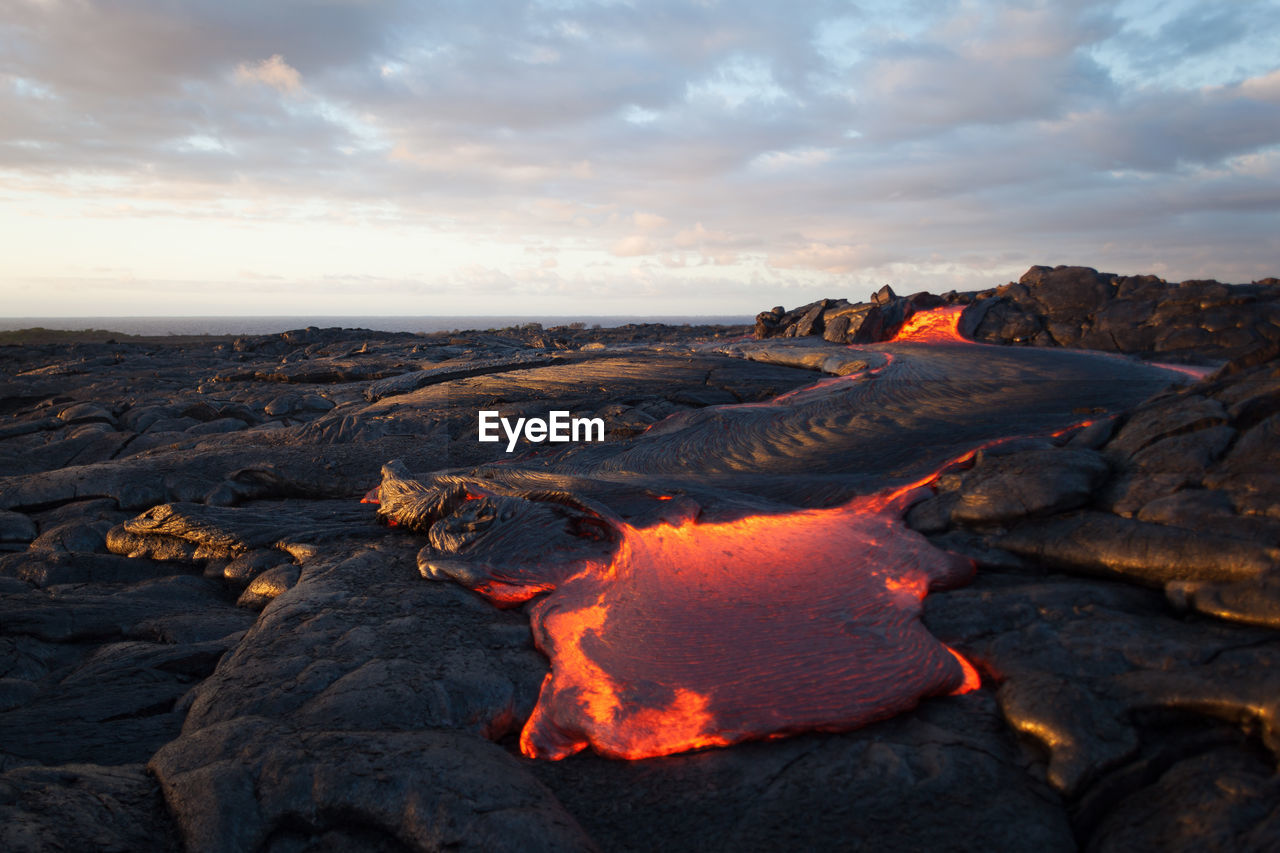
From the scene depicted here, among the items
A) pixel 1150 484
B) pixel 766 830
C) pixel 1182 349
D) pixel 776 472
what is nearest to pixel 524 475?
pixel 776 472

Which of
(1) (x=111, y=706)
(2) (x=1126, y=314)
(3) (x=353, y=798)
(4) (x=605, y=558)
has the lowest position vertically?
(1) (x=111, y=706)

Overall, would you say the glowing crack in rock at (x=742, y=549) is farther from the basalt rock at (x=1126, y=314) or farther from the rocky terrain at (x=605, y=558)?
the basalt rock at (x=1126, y=314)

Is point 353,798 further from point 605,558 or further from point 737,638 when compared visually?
point 605,558

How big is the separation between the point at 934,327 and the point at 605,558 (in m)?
8.71

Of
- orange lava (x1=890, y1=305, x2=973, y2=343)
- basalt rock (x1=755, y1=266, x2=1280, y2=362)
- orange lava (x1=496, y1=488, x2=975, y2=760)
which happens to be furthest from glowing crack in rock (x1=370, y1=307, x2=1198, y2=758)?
orange lava (x1=890, y1=305, x2=973, y2=343)

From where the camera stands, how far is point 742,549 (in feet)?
15.6

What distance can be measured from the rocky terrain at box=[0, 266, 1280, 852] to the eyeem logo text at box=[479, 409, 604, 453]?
9.8 inches

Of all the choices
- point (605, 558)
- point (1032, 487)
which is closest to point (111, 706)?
point (605, 558)

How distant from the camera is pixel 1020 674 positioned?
319 cm

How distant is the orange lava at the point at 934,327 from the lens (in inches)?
420

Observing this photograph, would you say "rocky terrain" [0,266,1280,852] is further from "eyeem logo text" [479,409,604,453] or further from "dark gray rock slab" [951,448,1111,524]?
"eyeem logo text" [479,409,604,453]

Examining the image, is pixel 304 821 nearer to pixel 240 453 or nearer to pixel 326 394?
pixel 240 453

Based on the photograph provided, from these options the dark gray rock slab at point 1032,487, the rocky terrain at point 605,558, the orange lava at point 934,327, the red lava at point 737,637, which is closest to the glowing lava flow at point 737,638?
the red lava at point 737,637

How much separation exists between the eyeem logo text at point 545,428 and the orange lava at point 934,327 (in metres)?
5.66
